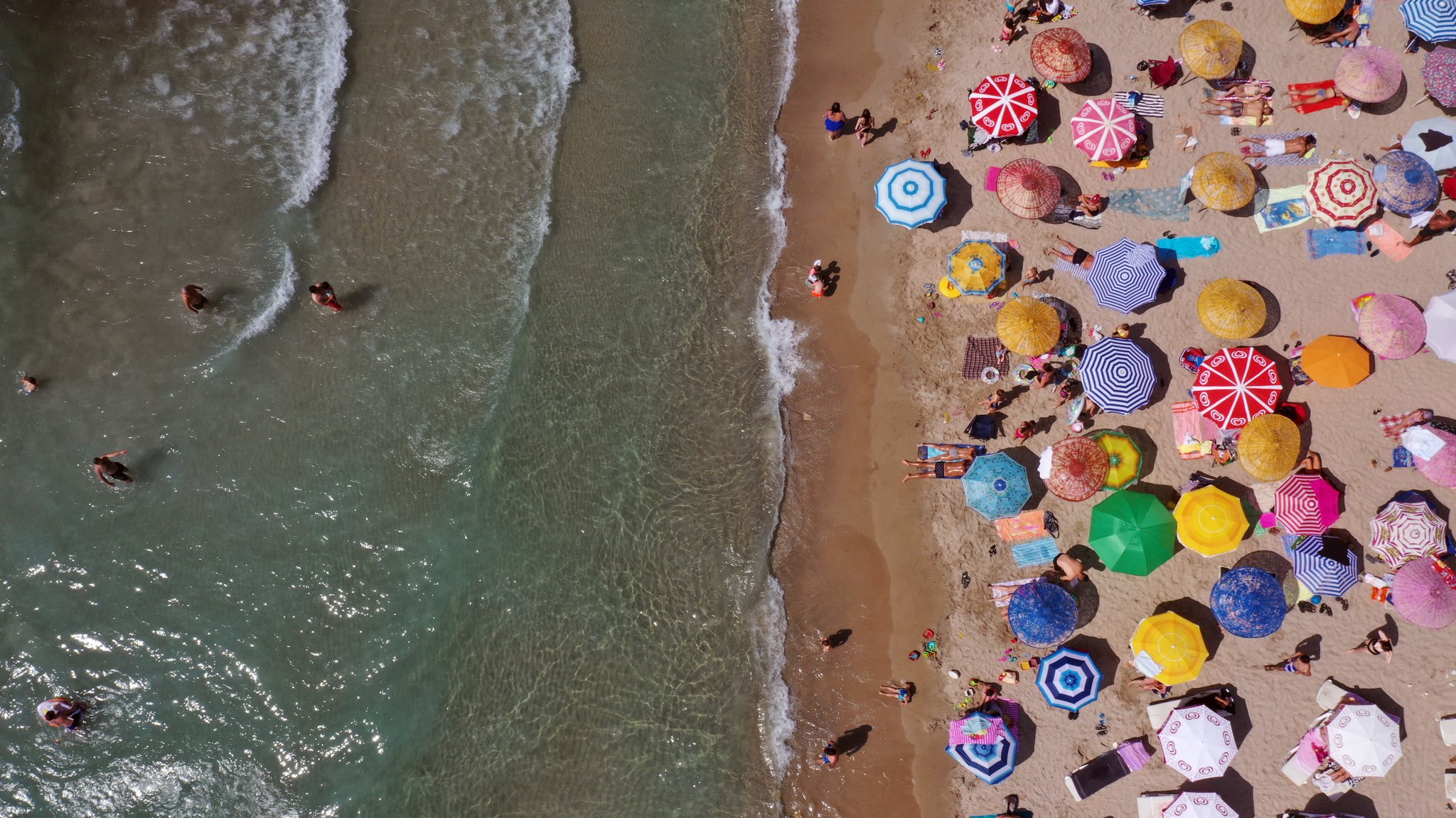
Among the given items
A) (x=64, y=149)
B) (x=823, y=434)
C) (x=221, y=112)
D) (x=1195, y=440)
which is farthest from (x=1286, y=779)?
(x=64, y=149)

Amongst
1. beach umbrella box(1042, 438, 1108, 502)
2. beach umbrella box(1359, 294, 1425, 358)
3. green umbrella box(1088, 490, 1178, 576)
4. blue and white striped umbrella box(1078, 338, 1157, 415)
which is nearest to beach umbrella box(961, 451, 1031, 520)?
beach umbrella box(1042, 438, 1108, 502)

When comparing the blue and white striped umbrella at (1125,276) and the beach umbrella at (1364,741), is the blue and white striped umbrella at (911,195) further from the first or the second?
the beach umbrella at (1364,741)

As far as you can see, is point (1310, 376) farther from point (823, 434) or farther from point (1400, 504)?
point (823, 434)

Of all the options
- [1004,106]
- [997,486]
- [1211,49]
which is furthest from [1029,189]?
[997,486]

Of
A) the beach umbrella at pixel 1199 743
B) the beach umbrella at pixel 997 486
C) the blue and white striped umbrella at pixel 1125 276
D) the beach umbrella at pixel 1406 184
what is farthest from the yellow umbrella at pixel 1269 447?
the beach umbrella at pixel 1406 184

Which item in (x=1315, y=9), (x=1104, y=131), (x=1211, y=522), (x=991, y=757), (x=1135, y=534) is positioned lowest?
(x=991, y=757)

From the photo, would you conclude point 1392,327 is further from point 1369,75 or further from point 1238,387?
point 1369,75
